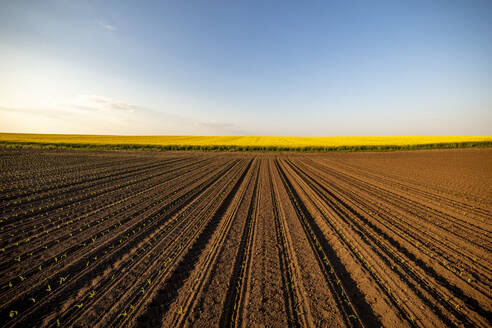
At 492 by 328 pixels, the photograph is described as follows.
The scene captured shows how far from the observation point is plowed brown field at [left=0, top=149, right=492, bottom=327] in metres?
3.46

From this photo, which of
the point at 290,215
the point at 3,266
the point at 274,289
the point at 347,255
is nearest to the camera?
the point at 274,289

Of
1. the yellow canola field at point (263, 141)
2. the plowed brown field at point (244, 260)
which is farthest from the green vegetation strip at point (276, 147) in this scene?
the plowed brown field at point (244, 260)

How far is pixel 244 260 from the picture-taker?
16.0 feet

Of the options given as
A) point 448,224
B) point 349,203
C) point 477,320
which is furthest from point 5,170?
point 448,224

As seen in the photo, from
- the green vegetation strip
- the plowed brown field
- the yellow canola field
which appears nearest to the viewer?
the plowed brown field

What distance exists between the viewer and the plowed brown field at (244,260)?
346 cm

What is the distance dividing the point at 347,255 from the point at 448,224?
5.36 m

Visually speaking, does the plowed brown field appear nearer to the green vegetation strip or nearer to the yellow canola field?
the green vegetation strip

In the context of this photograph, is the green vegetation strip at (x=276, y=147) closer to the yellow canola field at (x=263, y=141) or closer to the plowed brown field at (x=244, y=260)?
the yellow canola field at (x=263, y=141)

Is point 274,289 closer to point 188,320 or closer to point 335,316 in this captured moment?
point 335,316

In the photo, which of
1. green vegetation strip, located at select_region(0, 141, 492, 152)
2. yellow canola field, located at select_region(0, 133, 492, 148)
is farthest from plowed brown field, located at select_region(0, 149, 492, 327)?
yellow canola field, located at select_region(0, 133, 492, 148)

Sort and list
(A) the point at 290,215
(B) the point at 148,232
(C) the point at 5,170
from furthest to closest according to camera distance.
Result: 1. (C) the point at 5,170
2. (A) the point at 290,215
3. (B) the point at 148,232

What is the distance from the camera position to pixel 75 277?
428 cm

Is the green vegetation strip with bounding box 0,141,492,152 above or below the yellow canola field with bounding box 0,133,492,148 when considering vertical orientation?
below
